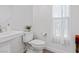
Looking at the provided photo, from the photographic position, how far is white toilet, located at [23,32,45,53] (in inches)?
59.8

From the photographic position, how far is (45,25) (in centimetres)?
154

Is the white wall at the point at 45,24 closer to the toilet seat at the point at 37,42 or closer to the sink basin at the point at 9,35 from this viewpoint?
the toilet seat at the point at 37,42

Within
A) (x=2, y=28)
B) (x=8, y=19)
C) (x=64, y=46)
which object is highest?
(x=8, y=19)

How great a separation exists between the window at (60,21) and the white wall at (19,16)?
33 centimetres

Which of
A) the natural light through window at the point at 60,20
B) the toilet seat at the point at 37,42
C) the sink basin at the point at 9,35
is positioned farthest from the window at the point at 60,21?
the sink basin at the point at 9,35

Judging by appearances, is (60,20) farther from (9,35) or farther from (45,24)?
(9,35)

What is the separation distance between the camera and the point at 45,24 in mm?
1546

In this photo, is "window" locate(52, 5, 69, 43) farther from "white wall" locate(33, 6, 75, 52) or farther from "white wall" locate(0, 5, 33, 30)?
"white wall" locate(0, 5, 33, 30)

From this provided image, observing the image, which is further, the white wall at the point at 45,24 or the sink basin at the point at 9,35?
the white wall at the point at 45,24

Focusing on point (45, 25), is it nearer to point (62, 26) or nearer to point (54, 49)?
point (62, 26)

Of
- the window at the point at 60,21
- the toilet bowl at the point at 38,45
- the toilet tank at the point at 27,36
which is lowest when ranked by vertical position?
the toilet bowl at the point at 38,45

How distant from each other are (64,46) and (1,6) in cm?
98

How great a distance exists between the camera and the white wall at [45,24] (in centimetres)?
152

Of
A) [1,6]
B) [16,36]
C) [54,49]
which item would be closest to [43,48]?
[54,49]
